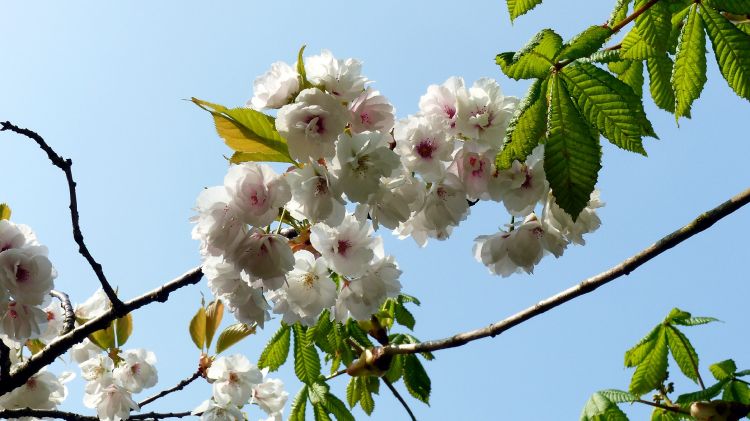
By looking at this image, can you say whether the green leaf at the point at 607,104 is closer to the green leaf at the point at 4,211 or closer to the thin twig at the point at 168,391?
the green leaf at the point at 4,211

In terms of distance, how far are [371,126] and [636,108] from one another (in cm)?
58

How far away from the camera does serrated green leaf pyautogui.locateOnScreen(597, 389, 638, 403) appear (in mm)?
2379

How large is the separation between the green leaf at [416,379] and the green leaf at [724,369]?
1.16 m

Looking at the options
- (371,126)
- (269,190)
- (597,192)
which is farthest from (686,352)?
(269,190)

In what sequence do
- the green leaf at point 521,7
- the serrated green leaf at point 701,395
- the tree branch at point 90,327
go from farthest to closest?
the serrated green leaf at point 701,395 < the tree branch at point 90,327 < the green leaf at point 521,7

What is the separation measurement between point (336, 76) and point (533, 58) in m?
0.45

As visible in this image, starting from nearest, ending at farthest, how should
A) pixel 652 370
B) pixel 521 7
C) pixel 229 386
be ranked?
pixel 521 7 < pixel 652 370 < pixel 229 386

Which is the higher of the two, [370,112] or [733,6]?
[370,112]

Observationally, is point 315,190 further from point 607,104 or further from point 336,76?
point 607,104

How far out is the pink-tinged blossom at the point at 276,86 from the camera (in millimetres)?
1421

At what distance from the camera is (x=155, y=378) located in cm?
332

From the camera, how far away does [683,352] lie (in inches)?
99.0

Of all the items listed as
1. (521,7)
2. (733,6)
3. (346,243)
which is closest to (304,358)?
(346,243)

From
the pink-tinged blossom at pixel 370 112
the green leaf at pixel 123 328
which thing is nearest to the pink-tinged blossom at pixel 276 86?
the pink-tinged blossom at pixel 370 112
